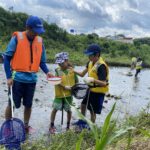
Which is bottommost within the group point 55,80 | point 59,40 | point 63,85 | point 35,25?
point 59,40

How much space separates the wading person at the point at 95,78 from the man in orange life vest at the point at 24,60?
81 cm

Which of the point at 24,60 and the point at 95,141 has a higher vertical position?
the point at 24,60

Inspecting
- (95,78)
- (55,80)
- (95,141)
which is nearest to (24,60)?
(55,80)

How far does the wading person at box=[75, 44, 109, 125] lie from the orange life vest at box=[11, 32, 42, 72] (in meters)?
0.93

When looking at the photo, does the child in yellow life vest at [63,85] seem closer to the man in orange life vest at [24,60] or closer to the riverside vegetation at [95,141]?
the man in orange life vest at [24,60]

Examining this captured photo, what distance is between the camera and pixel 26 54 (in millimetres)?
7129

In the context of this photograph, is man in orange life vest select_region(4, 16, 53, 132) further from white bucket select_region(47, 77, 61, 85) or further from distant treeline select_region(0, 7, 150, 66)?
distant treeline select_region(0, 7, 150, 66)

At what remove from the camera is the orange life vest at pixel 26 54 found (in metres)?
7.05

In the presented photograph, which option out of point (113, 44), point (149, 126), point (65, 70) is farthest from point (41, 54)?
point (113, 44)

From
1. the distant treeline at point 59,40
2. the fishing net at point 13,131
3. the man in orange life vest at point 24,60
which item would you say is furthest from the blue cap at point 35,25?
the distant treeline at point 59,40

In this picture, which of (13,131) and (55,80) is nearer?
(13,131)

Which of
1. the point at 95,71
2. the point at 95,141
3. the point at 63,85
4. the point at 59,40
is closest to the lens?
the point at 95,141

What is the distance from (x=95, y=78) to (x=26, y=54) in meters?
1.38

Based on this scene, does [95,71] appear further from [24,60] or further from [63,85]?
[24,60]
